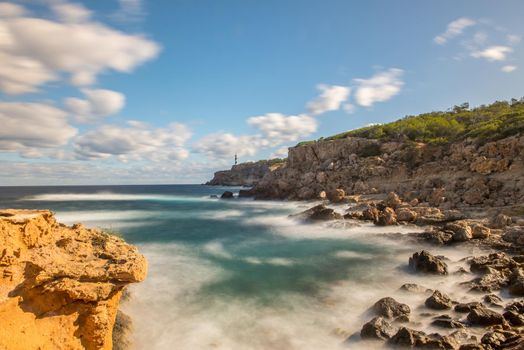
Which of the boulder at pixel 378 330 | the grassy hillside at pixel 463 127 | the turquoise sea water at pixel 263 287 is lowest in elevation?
the turquoise sea water at pixel 263 287

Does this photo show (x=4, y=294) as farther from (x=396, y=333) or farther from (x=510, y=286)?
(x=510, y=286)

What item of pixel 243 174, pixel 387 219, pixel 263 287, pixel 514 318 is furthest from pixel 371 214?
pixel 243 174

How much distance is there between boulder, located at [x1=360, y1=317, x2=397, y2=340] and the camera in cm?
924


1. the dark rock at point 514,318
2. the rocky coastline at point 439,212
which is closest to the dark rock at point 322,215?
the rocky coastline at point 439,212

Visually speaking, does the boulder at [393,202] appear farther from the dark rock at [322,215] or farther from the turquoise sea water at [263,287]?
the turquoise sea water at [263,287]

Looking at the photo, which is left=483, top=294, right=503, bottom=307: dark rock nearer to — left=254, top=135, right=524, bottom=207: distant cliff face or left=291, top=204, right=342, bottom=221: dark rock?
left=291, top=204, right=342, bottom=221: dark rock

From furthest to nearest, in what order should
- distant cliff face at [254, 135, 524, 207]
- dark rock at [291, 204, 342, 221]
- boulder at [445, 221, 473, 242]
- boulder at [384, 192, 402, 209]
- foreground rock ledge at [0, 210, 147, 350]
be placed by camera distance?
boulder at [384, 192, 402, 209] → dark rock at [291, 204, 342, 221] → distant cliff face at [254, 135, 524, 207] → boulder at [445, 221, 473, 242] → foreground rock ledge at [0, 210, 147, 350]

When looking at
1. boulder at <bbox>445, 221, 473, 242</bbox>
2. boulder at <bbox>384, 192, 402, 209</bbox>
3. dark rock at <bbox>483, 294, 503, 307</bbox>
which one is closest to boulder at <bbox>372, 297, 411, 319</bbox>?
dark rock at <bbox>483, 294, 503, 307</bbox>

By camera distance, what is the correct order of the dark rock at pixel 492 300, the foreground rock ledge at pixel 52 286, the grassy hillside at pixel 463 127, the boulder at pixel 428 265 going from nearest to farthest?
the foreground rock ledge at pixel 52 286
the dark rock at pixel 492 300
the boulder at pixel 428 265
the grassy hillside at pixel 463 127

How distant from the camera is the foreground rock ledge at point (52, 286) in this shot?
235 inches

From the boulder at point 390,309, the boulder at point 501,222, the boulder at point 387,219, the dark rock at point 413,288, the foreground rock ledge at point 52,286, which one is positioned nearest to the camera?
the foreground rock ledge at point 52,286

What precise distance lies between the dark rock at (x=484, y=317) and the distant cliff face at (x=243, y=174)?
130814 millimetres

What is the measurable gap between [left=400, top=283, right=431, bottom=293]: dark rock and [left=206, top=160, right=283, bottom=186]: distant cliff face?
5019 inches

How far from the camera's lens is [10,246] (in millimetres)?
6164
